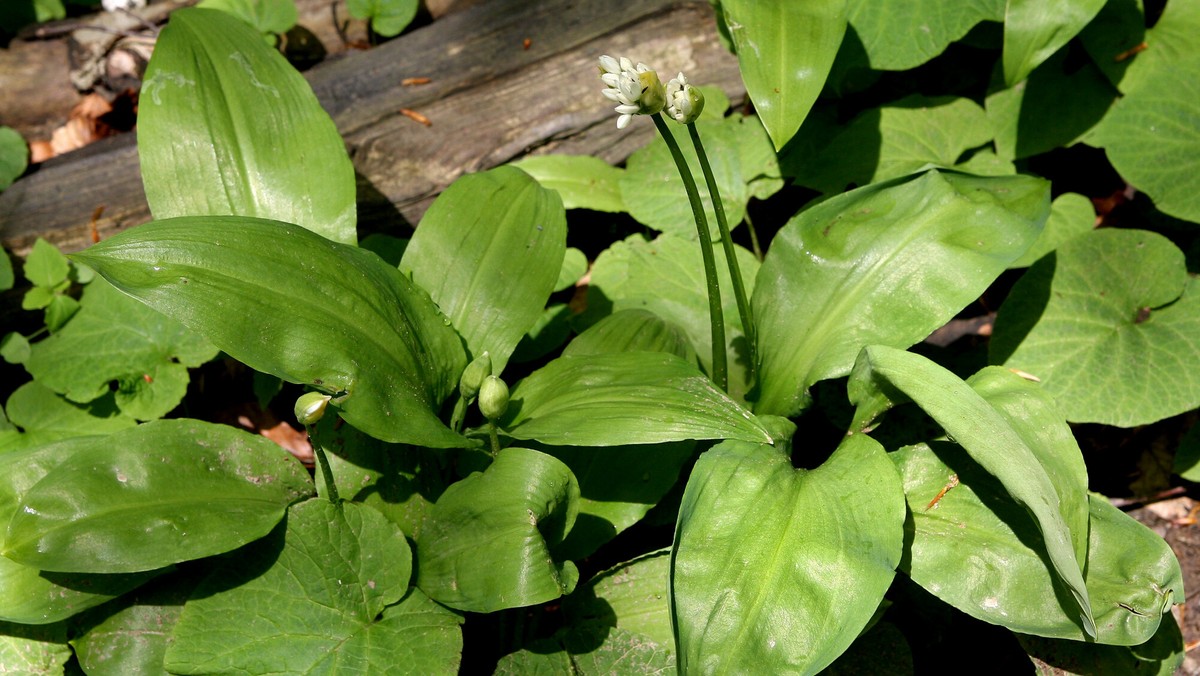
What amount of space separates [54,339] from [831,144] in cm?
269

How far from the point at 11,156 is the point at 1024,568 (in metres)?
3.72

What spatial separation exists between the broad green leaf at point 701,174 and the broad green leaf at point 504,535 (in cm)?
125

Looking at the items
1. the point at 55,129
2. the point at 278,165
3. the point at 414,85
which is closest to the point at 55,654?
the point at 278,165

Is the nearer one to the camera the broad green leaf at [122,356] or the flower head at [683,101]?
the flower head at [683,101]

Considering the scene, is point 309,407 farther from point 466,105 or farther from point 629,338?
point 466,105

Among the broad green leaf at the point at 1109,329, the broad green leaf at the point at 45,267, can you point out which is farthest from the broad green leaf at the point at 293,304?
the broad green leaf at the point at 1109,329

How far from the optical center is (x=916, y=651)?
2.52 meters

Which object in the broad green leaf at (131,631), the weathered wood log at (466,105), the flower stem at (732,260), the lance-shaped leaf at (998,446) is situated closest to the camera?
the lance-shaped leaf at (998,446)

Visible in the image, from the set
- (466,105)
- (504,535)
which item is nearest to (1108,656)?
(504,535)

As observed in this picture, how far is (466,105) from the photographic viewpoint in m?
3.38

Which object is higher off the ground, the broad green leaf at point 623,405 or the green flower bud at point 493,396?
the green flower bud at point 493,396

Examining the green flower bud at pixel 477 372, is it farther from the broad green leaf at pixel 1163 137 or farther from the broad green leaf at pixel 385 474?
the broad green leaf at pixel 1163 137

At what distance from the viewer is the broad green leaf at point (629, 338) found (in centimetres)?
248

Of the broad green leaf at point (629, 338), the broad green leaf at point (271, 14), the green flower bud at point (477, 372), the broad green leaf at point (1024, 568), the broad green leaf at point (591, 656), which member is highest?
the broad green leaf at point (271, 14)
